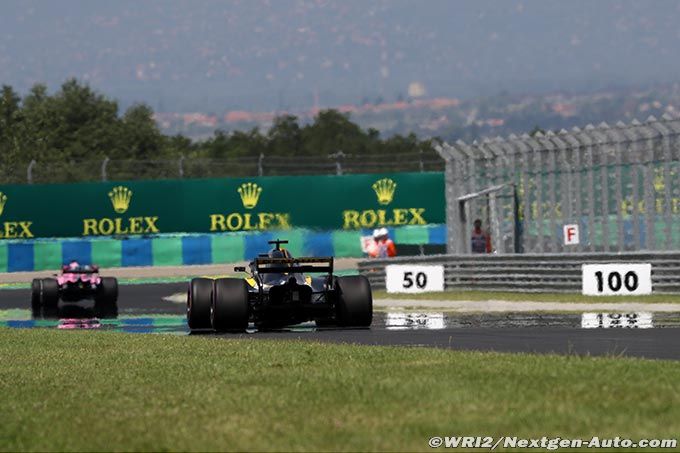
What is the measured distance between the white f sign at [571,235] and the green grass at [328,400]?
18.7 m

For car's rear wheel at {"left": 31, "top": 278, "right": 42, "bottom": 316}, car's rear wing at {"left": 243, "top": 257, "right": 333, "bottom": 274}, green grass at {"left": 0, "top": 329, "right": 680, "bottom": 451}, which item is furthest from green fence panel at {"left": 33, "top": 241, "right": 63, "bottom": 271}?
green grass at {"left": 0, "top": 329, "right": 680, "bottom": 451}

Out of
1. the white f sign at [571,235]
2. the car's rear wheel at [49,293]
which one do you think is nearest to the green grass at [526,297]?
the white f sign at [571,235]

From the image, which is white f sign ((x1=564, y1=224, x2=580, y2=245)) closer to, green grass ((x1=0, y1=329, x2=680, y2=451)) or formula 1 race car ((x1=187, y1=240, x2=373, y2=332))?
formula 1 race car ((x1=187, y1=240, x2=373, y2=332))

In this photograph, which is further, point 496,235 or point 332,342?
point 496,235

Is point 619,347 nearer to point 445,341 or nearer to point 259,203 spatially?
point 445,341

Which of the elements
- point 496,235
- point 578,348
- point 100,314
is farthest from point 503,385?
point 496,235

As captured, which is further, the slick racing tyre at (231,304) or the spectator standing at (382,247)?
the spectator standing at (382,247)

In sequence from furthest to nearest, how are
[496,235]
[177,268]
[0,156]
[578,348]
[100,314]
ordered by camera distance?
[0,156] < [177,268] < [496,235] < [100,314] < [578,348]

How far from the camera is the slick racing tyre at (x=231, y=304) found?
Result: 894 inches

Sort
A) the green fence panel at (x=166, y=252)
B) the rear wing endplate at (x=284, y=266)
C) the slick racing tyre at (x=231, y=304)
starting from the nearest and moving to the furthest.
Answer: the slick racing tyre at (x=231, y=304)
the rear wing endplate at (x=284, y=266)
the green fence panel at (x=166, y=252)

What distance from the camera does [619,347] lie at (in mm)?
17984

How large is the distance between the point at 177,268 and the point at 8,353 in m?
30.4

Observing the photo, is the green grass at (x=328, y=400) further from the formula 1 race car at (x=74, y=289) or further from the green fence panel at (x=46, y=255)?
the green fence panel at (x=46, y=255)

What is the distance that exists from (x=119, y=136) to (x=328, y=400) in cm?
8560
